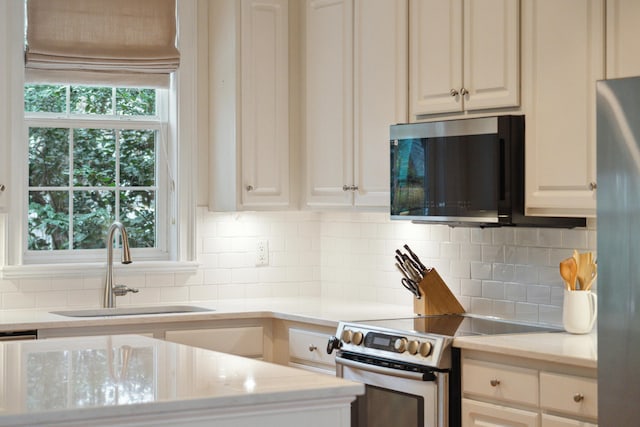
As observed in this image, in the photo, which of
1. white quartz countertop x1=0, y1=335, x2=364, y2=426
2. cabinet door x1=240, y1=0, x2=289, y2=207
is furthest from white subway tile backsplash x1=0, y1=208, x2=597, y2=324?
white quartz countertop x1=0, y1=335, x2=364, y2=426

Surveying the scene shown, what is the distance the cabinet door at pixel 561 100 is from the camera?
3.54m

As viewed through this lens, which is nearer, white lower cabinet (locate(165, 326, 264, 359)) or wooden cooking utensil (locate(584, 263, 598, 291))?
wooden cooking utensil (locate(584, 263, 598, 291))

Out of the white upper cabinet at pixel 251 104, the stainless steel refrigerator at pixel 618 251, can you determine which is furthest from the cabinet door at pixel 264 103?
the stainless steel refrigerator at pixel 618 251

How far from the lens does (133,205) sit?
A: 5.22m

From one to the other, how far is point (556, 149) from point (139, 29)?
7.70 feet

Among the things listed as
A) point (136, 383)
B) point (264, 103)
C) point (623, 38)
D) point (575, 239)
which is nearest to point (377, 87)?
point (264, 103)

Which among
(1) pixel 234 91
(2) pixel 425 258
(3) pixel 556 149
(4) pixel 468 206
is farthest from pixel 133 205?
(3) pixel 556 149

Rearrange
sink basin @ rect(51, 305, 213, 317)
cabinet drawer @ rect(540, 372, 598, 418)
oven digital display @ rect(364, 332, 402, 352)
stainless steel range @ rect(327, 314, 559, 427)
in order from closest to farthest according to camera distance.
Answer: cabinet drawer @ rect(540, 372, 598, 418)
stainless steel range @ rect(327, 314, 559, 427)
oven digital display @ rect(364, 332, 402, 352)
sink basin @ rect(51, 305, 213, 317)

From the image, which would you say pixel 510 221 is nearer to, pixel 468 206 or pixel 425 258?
pixel 468 206

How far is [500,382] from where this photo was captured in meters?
3.52

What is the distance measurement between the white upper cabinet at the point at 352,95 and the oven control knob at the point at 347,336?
70cm

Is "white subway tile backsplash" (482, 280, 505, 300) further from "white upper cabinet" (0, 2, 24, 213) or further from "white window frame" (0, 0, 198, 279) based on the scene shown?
"white upper cabinet" (0, 2, 24, 213)

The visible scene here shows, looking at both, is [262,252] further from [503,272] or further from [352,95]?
[503,272]

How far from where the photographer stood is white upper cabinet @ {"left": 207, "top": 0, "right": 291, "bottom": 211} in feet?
16.5
